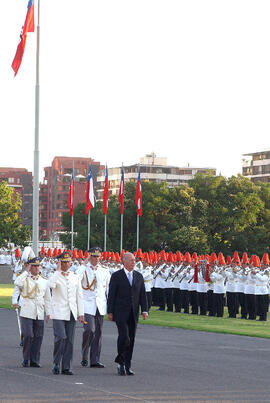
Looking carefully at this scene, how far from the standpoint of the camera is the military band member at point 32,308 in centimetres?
1617

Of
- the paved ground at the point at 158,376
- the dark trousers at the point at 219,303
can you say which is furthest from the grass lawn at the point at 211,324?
the paved ground at the point at 158,376

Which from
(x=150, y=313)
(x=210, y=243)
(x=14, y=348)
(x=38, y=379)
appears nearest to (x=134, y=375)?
(x=38, y=379)

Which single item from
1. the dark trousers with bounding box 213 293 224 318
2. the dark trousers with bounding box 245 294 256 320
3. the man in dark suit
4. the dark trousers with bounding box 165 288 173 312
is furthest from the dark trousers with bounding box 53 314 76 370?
the dark trousers with bounding box 165 288 173 312

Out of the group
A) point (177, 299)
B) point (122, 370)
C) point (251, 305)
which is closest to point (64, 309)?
point (122, 370)

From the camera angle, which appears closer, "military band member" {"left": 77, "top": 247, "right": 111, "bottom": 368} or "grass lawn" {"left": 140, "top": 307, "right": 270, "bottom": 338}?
"military band member" {"left": 77, "top": 247, "right": 111, "bottom": 368}

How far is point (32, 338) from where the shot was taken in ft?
53.8

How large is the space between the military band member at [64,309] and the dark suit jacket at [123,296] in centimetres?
58

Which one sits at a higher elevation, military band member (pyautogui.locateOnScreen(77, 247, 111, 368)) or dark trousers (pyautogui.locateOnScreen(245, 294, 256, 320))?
military band member (pyautogui.locateOnScreen(77, 247, 111, 368))

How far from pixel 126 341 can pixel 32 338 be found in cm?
207

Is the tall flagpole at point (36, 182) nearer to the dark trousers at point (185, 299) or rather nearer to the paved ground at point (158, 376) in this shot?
the dark trousers at point (185, 299)

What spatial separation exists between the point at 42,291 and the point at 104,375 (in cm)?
254

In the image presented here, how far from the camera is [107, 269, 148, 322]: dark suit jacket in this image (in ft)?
50.3

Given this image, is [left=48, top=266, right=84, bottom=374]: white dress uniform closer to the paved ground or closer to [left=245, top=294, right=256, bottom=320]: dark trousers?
the paved ground

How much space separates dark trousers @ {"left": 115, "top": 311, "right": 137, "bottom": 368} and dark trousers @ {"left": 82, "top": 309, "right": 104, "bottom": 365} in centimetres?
115
